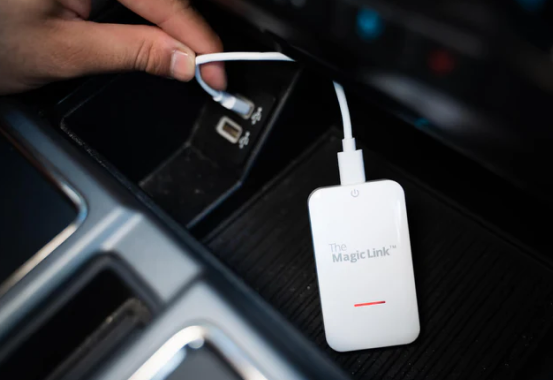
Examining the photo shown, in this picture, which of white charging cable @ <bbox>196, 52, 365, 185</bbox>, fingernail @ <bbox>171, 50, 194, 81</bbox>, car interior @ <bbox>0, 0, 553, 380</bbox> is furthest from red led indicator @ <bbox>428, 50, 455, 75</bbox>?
fingernail @ <bbox>171, 50, 194, 81</bbox>

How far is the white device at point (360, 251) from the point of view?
518mm

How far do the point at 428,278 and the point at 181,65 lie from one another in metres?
0.38

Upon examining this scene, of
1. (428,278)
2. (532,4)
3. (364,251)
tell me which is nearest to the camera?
(532,4)

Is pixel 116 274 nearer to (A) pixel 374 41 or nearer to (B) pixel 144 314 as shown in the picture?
(B) pixel 144 314

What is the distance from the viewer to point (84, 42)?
52 centimetres

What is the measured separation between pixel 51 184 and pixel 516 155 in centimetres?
41

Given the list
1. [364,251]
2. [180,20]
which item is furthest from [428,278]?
[180,20]

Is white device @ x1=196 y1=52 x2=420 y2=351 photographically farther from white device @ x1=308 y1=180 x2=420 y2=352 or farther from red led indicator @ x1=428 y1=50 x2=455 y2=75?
red led indicator @ x1=428 y1=50 x2=455 y2=75

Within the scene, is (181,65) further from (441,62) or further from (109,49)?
(441,62)

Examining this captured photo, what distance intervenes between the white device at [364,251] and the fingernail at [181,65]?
0.19 m

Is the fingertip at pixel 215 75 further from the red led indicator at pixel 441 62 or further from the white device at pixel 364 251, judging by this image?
the red led indicator at pixel 441 62

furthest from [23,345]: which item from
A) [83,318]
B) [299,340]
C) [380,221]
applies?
[380,221]

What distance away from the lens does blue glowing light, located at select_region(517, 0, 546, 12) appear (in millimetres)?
330

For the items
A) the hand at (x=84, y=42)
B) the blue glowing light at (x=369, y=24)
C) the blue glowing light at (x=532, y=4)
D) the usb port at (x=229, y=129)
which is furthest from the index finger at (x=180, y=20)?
the blue glowing light at (x=532, y=4)
